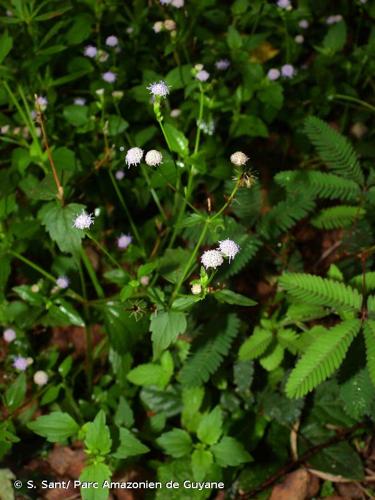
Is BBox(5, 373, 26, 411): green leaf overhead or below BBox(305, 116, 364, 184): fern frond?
below

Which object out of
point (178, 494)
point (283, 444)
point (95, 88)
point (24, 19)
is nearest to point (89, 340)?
point (178, 494)

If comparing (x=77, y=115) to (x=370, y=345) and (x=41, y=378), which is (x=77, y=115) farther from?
(x=370, y=345)

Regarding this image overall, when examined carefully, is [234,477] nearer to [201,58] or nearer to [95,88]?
[95,88]

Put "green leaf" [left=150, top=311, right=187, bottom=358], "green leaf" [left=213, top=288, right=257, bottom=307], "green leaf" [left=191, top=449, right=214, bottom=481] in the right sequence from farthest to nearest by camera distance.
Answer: "green leaf" [left=191, top=449, right=214, bottom=481], "green leaf" [left=213, top=288, right=257, bottom=307], "green leaf" [left=150, top=311, right=187, bottom=358]

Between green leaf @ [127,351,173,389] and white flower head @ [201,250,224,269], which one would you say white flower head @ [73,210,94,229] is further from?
green leaf @ [127,351,173,389]

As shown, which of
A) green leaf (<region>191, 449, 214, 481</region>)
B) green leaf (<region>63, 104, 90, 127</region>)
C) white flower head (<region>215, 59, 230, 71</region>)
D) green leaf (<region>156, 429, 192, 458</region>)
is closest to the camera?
green leaf (<region>191, 449, 214, 481</region>)

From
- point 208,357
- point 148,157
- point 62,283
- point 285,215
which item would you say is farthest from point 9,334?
point 285,215

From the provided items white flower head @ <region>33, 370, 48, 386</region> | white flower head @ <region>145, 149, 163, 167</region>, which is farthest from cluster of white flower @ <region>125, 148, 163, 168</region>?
white flower head @ <region>33, 370, 48, 386</region>

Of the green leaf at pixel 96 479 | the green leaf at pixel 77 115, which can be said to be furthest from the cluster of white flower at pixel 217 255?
the green leaf at pixel 77 115
